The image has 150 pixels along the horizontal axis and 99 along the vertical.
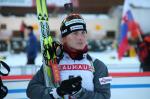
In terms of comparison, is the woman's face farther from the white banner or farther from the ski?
the white banner

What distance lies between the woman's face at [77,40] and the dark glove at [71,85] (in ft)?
0.73

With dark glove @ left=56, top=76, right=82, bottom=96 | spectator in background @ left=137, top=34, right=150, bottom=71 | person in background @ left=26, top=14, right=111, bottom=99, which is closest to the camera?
dark glove @ left=56, top=76, right=82, bottom=96

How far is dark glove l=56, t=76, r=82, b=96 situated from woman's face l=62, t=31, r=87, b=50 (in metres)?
0.22

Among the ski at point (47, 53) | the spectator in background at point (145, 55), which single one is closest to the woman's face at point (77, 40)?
the ski at point (47, 53)

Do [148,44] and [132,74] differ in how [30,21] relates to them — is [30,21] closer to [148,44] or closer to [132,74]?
[148,44]

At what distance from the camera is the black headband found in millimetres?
2307

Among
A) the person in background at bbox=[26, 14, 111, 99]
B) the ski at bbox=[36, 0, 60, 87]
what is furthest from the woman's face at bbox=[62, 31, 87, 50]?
the ski at bbox=[36, 0, 60, 87]

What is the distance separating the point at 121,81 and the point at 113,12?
64.3 feet

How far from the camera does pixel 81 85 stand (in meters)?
2.24

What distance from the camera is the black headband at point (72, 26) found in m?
2.31

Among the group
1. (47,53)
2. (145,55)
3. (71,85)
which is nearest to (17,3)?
(145,55)

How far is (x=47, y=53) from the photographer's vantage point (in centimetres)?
238

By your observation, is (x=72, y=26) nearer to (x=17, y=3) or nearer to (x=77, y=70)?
(x=77, y=70)

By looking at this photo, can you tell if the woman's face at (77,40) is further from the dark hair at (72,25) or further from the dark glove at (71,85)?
the dark glove at (71,85)
